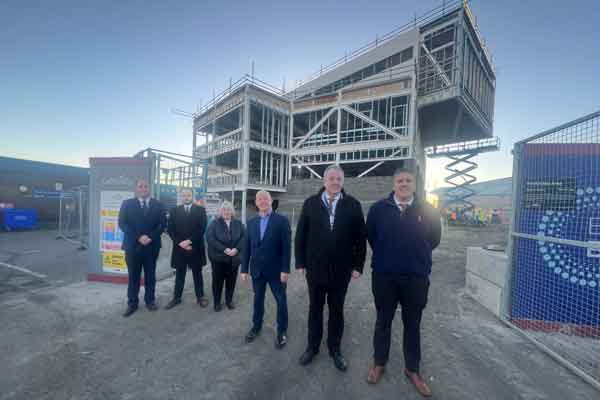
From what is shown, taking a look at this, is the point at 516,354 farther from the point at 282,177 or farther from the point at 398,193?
the point at 282,177

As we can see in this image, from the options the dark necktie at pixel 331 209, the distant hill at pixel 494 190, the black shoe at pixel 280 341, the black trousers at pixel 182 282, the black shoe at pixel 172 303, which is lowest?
the black shoe at pixel 172 303

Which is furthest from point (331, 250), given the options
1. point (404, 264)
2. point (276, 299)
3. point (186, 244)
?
point (186, 244)

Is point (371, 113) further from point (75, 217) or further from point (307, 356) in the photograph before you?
point (75, 217)

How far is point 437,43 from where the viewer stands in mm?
19328

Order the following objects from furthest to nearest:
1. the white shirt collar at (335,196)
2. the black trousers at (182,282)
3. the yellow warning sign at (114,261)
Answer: the yellow warning sign at (114,261), the black trousers at (182,282), the white shirt collar at (335,196)

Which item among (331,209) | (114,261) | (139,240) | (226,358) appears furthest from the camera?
(114,261)

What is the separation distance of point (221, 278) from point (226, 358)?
1.44m

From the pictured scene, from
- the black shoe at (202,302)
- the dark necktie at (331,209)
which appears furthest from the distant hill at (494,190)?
the black shoe at (202,302)

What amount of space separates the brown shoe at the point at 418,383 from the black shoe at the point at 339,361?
0.63 metres

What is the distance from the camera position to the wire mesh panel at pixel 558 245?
2865mm

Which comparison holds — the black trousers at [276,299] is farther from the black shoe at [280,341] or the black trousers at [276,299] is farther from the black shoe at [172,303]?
the black shoe at [172,303]

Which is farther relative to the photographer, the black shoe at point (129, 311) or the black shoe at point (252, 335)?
the black shoe at point (129, 311)

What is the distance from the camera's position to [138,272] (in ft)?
12.2

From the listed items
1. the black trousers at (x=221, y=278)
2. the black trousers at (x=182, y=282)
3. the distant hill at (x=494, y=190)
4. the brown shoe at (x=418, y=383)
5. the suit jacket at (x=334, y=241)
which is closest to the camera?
the brown shoe at (x=418, y=383)
